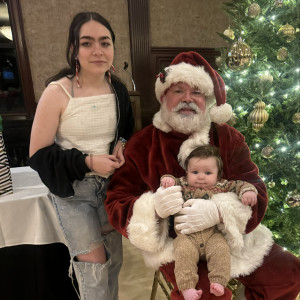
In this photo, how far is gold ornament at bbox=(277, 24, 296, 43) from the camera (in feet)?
4.99

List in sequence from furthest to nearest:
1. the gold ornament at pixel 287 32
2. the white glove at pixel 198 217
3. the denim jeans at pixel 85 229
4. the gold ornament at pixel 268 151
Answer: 1. the gold ornament at pixel 268 151
2. the gold ornament at pixel 287 32
3. the denim jeans at pixel 85 229
4. the white glove at pixel 198 217

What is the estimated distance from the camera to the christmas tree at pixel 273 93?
1.58 m

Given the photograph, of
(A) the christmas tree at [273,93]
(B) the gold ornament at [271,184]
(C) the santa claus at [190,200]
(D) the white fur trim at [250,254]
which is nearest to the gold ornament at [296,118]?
(A) the christmas tree at [273,93]

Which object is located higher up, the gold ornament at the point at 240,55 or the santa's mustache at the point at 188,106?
the gold ornament at the point at 240,55

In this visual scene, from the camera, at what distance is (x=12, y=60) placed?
308 centimetres

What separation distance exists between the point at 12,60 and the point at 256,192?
10.8ft

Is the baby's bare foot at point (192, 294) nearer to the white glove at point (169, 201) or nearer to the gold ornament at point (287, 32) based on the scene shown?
the white glove at point (169, 201)

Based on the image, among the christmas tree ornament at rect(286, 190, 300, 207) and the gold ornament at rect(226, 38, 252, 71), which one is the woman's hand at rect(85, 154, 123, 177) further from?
the christmas tree ornament at rect(286, 190, 300, 207)

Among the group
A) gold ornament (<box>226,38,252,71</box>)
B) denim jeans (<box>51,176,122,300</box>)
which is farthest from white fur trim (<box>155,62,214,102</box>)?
denim jeans (<box>51,176,122,300</box>)

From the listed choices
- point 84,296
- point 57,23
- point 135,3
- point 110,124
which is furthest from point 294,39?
point 57,23

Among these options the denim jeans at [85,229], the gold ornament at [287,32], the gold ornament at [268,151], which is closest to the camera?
the denim jeans at [85,229]

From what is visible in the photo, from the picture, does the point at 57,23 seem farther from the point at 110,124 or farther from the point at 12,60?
the point at 110,124

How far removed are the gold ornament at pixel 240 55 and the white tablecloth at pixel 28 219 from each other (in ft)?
4.66

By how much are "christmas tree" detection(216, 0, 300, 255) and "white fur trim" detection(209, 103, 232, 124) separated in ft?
1.57
